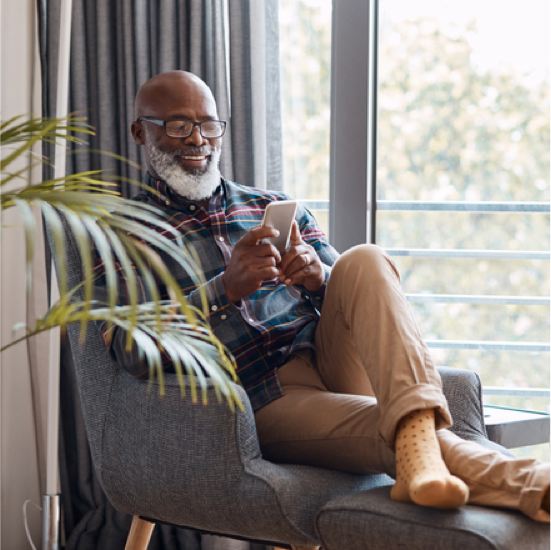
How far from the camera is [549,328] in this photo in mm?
2271

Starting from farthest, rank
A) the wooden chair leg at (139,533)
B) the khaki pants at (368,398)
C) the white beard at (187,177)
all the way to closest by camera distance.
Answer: the white beard at (187,177), the wooden chair leg at (139,533), the khaki pants at (368,398)

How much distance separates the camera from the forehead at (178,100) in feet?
5.88

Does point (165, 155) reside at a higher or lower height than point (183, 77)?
lower

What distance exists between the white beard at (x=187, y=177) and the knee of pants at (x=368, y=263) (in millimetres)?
484

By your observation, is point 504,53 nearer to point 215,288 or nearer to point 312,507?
point 215,288

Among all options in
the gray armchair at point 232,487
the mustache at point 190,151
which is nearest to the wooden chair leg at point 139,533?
the gray armchair at point 232,487

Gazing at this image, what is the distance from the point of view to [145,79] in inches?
85.9

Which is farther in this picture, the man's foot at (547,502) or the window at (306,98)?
the window at (306,98)

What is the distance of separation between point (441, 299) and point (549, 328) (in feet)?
1.22

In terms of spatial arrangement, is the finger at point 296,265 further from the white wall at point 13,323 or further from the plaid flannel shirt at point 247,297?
the white wall at point 13,323

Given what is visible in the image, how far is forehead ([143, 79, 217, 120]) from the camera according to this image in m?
1.79

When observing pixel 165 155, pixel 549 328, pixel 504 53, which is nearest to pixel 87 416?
pixel 165 155

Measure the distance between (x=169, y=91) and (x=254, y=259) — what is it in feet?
2.18

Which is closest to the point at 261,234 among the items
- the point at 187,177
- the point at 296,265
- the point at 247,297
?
the point at 296,265
